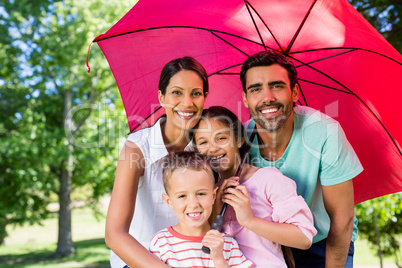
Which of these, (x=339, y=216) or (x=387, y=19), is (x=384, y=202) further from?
(x=339, y=216)

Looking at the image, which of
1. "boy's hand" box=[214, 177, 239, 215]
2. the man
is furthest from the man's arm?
"boy's hand" box=[214, 177, 239, 215]

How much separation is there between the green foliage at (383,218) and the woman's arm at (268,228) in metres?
4.41

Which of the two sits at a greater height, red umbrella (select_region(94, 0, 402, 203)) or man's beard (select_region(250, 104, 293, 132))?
red umbrella (select_region(94, 0, 402, 203))

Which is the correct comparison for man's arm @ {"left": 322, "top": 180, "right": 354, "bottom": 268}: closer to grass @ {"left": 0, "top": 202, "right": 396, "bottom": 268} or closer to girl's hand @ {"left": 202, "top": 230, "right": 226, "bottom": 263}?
girl's hand @ {"left": 202, "top": 230, "right": 226, "bottom": 263}

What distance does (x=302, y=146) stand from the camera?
267 centimetres

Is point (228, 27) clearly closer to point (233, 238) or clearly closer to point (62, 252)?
point (233, 238)

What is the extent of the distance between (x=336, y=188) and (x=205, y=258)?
41.1 inches

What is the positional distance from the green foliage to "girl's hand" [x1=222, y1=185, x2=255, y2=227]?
455 cm

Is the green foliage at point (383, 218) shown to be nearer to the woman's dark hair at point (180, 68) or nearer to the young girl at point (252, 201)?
the young girl at point (252, 201)

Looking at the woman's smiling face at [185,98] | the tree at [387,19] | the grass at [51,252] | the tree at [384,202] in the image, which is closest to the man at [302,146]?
the woman's smiling face at [185,98]

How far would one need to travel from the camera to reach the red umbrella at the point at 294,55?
2689mm

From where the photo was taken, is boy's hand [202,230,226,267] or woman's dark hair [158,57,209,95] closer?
boy's hand [202,230,226,267]

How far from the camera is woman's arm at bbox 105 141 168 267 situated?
2.09 meters

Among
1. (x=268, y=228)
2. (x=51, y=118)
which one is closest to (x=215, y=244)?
(x=268, y=228)
